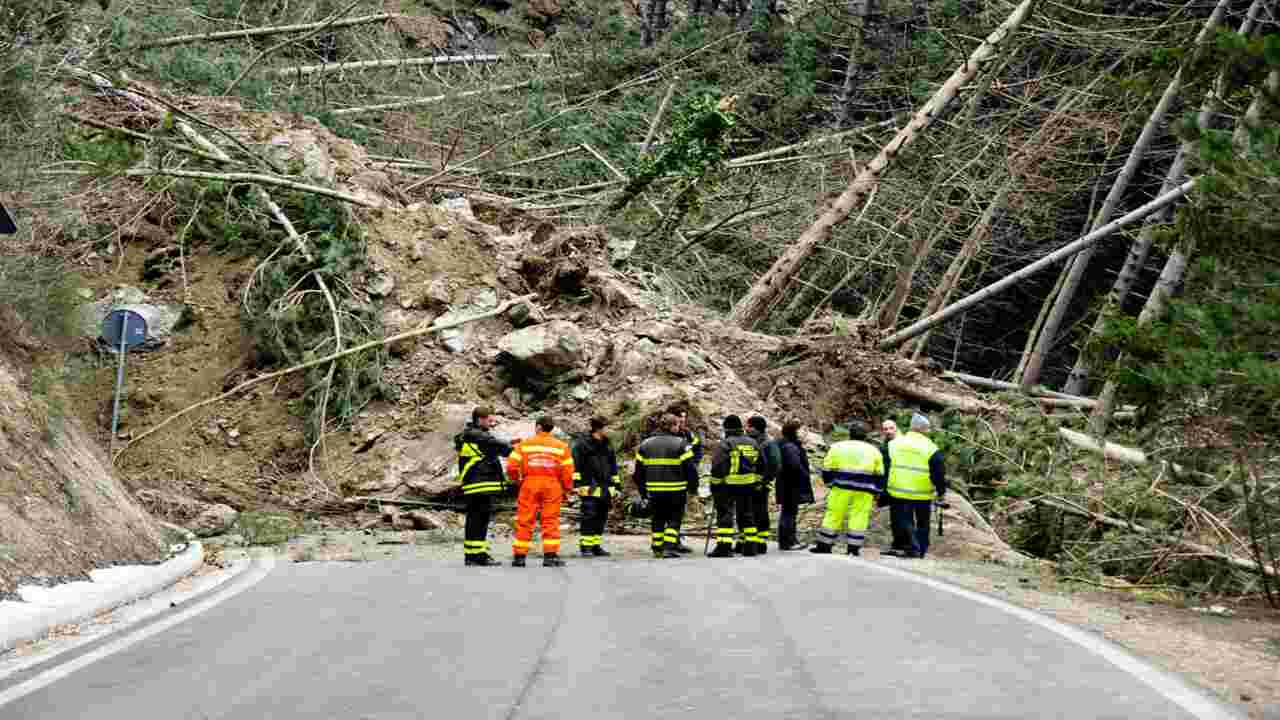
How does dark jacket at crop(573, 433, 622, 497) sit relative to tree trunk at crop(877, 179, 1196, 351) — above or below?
below

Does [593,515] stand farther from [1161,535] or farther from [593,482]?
[1161,535]

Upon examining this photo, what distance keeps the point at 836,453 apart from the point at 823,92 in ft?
67.6

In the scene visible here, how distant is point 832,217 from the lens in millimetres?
23766

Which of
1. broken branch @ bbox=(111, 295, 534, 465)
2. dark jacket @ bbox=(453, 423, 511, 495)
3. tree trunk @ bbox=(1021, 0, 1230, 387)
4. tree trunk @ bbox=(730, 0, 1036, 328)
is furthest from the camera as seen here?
tree trunk @ bbox=(1021, 0, 1230, 387)

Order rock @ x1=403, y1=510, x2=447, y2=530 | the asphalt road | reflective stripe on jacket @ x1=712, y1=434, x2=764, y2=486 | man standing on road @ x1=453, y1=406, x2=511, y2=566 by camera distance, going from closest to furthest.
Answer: the asphalt road → man standing on road @ x1=453, y1=406, x2=511, y2=566 → reflective stripe on jacket @ x1=712, y1=434, x2=764, y2=486 → rock @ x1=403, y1=510, x2=447, y2=530

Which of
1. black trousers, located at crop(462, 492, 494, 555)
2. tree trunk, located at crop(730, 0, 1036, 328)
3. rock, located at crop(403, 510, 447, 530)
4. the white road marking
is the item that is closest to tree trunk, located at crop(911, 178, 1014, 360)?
tree trunk, located at crop(730, 0, 1036, 328)

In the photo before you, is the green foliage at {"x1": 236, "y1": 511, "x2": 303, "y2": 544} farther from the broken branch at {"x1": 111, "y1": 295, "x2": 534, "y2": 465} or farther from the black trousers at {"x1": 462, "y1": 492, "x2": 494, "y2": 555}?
the black trousers at {"x1": 462, "y1": 492, "x2": 494, "y2": 555}

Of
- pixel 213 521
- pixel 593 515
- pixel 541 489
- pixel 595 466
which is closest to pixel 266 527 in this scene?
pixel 213 521

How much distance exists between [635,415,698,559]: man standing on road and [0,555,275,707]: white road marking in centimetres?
447

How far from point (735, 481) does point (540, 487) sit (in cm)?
268

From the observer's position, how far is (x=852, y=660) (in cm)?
780

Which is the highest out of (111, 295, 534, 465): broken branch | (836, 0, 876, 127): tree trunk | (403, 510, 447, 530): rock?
(836, 0, 876, 127): tree trunk

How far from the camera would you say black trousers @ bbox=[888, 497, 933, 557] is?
1537 centimetres

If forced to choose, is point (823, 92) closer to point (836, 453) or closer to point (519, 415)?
point (519, 415)
